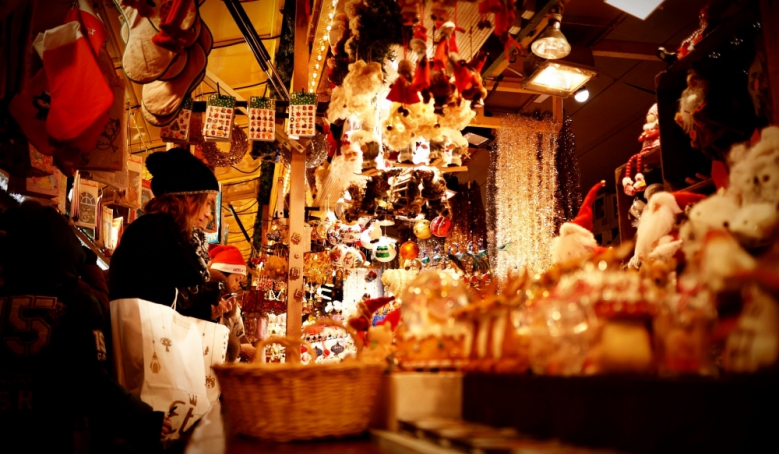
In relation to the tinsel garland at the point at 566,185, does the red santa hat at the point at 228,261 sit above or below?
below

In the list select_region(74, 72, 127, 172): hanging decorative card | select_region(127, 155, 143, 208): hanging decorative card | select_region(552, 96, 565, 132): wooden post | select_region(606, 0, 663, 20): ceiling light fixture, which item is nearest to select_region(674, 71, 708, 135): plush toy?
select_region(606, 0, 663, 20): ceiling light fixture

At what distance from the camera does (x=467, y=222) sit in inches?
237

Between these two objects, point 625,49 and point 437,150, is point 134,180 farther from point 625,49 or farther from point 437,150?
point 625,49

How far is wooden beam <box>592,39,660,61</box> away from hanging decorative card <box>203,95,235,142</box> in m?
2.80

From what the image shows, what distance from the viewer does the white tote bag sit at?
7.21ft

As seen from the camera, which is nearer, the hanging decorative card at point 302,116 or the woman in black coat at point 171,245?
the woman in black coat at point 171,245

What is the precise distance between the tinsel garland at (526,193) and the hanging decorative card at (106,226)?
12.2ft

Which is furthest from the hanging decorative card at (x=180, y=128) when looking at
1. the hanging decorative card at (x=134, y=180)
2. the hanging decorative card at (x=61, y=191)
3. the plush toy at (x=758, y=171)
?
the plush toy at (x=758, y=171)

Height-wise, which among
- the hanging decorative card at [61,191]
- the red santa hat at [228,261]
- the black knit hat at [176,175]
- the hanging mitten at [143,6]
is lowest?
the red santa hat at [228,261]

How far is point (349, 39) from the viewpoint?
283 cm

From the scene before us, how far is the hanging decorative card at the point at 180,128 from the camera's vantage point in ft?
14.2

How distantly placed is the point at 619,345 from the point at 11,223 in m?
2.43

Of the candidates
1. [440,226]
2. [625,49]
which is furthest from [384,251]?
[625,49]

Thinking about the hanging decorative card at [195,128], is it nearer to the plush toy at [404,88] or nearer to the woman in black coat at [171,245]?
the woman in black coat at [171,245]
